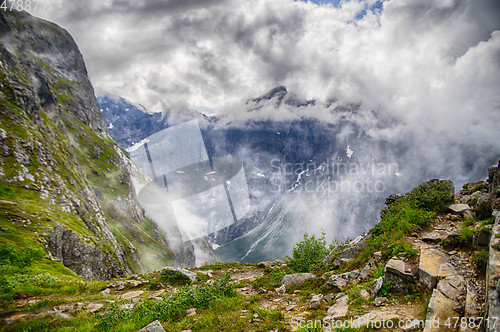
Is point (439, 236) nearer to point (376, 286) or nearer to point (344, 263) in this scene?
point (344, 263)

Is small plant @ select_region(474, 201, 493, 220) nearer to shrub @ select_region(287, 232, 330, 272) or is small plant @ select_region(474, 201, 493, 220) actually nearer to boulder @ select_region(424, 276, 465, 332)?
boulder @ select_region(424, 276, 465, 332)

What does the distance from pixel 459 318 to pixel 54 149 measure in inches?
3304

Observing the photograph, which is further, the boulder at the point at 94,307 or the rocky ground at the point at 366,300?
the boulder at the point at 94,307

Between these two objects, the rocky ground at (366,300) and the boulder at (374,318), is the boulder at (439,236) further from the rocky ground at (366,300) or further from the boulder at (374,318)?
the boulder at (374,318)

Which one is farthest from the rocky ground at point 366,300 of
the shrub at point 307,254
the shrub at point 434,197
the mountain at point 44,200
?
the mountain at point 44,200

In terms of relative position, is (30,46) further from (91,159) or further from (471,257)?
(471,257)

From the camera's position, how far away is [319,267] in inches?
664

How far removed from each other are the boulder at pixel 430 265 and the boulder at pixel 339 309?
127 inches

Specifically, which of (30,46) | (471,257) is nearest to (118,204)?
(471,257)

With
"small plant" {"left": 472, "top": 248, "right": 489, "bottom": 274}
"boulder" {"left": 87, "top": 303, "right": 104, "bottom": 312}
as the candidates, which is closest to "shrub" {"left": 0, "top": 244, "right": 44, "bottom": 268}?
"boulder" {"left": 87, "top": 303, "right": 104, "bottom": 312}

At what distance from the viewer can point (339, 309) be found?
880 cm

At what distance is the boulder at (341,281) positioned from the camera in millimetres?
11245

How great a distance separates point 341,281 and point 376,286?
243cm

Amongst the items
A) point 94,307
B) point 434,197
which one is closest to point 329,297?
point 434,197
